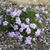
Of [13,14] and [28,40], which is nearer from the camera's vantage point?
[28,40]

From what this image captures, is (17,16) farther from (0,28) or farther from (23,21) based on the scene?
(0,28)

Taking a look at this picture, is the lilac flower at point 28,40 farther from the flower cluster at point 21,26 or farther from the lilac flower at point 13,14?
the lilac flower at point 13,14

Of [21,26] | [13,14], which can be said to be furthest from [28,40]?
[13,14]

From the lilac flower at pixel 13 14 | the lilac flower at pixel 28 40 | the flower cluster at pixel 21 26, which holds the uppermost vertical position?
the lilac flower at pixel 13 14

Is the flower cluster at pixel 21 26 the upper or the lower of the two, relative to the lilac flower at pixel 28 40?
upper

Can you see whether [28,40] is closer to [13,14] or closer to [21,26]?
[21,26]

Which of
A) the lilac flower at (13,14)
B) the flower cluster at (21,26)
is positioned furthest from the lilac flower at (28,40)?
the lilac flower at (13,14)

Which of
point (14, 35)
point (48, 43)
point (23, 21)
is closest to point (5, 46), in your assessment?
point (14, 35)

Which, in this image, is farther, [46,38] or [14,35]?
[46,38]

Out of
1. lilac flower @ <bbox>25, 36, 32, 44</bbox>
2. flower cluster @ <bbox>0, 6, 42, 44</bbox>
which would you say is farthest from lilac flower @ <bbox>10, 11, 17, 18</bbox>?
lilac flower @ <bbox>25, 36, 32, 44</bbox>
